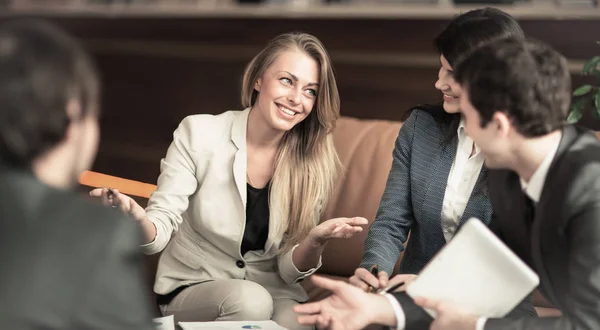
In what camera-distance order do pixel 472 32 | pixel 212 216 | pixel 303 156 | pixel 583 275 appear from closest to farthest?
pixel 583 275, pixel 472 32, pixel 212 216, pixel 303 156

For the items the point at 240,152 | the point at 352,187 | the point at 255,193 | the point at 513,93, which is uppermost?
the point at 513,93

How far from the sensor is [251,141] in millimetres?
2428

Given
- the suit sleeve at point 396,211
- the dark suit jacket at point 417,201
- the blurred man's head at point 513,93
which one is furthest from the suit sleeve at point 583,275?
the suit sleeve at point 396,211

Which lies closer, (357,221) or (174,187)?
(357,221)

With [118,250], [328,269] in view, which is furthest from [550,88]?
[328,269]

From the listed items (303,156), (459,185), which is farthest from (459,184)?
(303,156)

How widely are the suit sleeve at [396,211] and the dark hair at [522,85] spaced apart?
0.69 metres

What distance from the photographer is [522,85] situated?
1.50m

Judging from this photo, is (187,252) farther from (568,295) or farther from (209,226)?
(568,295)

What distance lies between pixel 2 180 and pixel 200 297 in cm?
117

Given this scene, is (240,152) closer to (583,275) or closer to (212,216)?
(212,216)

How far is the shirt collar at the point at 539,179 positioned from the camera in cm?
156

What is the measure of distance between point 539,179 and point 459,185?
58 cm

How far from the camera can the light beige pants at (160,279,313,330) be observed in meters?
2.22
